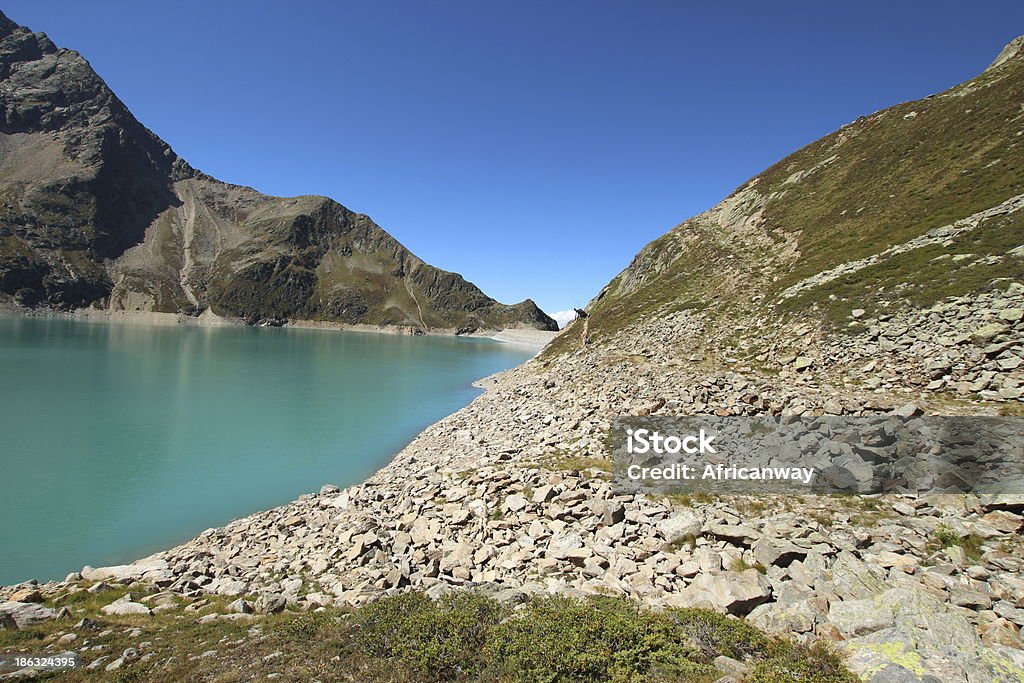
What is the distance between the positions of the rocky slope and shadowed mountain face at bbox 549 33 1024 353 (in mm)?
231

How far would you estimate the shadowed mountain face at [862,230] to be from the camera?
25.6 metres

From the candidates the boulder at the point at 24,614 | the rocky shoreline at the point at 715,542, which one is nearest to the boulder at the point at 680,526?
the rocky shoreline at the point at 715,542

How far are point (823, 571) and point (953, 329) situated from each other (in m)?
18.6

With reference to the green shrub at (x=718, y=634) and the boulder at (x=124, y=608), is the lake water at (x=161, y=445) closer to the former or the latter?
the boulder at (x=124, y=608)

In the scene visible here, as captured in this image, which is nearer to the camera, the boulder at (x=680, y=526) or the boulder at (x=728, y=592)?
the boulder at (x=728, y=592)

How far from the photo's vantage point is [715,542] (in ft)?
35.1

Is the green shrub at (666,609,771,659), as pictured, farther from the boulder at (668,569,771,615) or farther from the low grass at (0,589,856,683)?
the boulder at (668,569,771,615)

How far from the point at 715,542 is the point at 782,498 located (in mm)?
3533

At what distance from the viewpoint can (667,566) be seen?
10.1 metres

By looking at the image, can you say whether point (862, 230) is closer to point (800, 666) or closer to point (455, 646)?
point (800, 666)

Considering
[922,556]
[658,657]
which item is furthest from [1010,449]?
[658,657]

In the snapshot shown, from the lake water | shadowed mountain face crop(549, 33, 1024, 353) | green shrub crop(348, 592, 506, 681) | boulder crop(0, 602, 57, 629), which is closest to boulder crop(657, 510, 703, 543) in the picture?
green shrub crop(348, 592, 506, 681)

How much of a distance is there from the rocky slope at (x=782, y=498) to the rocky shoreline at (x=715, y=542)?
0.20 ft

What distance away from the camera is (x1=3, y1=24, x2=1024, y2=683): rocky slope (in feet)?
27.5
